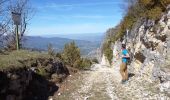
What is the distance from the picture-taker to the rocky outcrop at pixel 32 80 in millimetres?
13492

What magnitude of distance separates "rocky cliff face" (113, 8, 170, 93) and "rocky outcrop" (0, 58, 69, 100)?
596cm

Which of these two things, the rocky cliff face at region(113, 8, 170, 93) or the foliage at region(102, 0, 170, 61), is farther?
the foliage at region(102, 0, 170, 61)

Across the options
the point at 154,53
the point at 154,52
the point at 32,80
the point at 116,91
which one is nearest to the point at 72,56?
the point at 154,52

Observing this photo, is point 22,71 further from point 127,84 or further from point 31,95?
point 127,84

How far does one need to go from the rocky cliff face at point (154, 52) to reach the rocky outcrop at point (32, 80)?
5962 millimetres

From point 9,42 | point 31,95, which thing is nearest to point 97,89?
point 31,95

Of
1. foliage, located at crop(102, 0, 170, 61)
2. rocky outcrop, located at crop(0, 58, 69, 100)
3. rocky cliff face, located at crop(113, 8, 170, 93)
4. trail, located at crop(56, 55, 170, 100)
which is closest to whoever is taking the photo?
rocky outcrop, located at crop(0, 58, 69, 100)

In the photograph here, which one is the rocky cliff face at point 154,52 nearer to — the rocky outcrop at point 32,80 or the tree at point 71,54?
the rocky outcrop at point 32,80

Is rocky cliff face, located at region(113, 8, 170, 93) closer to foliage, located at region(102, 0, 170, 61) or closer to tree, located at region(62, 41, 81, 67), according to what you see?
foliage, located at region(102, 0, 170, 61)

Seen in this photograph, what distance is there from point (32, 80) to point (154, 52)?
8494 millimetres

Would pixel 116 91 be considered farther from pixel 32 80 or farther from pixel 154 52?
pixel 154 52

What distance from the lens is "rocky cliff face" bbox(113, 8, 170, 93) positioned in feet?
55.9

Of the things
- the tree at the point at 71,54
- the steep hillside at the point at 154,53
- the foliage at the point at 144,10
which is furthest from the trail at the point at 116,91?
the tree at the point at 71,54

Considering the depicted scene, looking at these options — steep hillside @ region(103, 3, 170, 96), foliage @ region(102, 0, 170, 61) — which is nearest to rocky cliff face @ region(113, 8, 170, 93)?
steep hillside @ region(103, 3, 170, 96)
